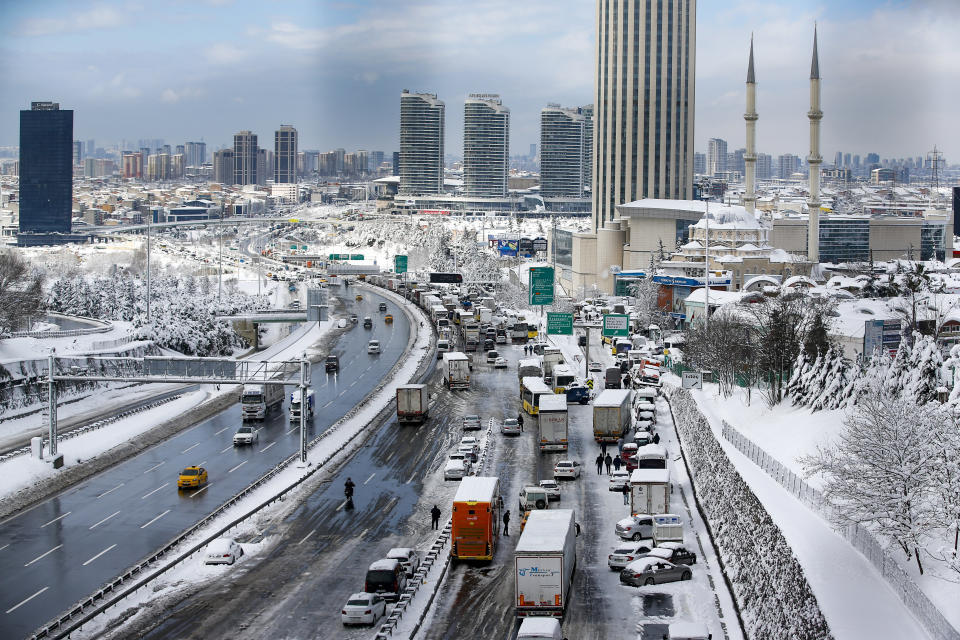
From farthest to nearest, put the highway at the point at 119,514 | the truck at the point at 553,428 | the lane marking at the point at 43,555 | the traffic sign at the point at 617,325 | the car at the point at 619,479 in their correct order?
the traffic sign at the point at 617,325 < the truck at the point at 553,428 < the car at the point at 619,479 < the lane marking at the point at 43,555 < the highway at the point at 119,514

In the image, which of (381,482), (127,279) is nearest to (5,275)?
(127,279)

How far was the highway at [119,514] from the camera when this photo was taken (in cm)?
2434

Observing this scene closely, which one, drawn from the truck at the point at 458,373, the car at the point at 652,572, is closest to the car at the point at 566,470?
the car at the point at 652,572

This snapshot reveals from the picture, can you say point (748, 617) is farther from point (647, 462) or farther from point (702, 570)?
point (647, 462)

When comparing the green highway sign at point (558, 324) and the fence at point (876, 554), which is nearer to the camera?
the fence at point (876, 554)

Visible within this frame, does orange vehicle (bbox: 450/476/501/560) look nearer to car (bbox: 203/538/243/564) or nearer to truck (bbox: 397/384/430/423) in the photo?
car (bbox: 203/538/243/564)

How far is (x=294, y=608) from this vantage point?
75.3ft

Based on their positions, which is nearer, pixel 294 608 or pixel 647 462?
pixel 294 608

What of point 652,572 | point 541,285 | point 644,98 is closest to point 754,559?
point 652,572

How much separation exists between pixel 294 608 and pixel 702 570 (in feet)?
30.0

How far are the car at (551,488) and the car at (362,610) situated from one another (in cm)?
980

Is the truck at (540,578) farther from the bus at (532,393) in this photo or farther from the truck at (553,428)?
the bus at (532,393)

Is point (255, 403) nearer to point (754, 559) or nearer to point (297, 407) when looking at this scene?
point (297, 407)

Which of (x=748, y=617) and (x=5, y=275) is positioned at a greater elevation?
(x=5, y=275)
